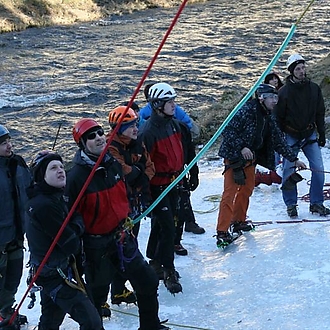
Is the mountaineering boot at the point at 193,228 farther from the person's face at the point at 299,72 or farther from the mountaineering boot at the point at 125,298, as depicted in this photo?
the person's face at the point at 299,72

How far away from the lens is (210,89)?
2144 centimetres

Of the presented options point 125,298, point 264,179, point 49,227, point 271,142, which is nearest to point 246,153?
point 271,142

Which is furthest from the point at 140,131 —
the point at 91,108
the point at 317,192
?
the point at 91,108

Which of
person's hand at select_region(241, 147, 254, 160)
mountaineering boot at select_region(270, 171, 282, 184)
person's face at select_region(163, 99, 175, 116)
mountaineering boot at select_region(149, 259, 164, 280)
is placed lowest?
mountaineering boot at select_region(149, 259, 164, 280)

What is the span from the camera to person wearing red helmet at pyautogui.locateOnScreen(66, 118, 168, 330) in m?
5.03

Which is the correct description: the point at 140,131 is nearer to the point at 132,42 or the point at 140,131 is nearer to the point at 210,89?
the point at 210,89

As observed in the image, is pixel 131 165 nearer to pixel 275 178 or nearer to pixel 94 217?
pixel 94 217

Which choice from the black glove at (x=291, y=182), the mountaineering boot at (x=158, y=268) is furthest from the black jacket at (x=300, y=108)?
the mountaineering boot at (x=158, y=268)

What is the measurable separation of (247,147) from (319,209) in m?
1.44

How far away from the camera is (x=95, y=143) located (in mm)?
5059

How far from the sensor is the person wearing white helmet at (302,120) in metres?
7.64

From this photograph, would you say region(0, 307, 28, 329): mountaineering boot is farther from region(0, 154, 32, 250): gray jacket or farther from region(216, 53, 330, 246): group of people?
region(216, 53, 330, 246): group of people

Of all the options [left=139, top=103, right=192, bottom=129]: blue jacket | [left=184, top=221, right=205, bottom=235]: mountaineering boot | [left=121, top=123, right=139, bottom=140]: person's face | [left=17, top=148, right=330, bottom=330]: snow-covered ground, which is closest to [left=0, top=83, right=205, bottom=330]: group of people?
[left=121, top=123, right=139, bottom=140]: person's face

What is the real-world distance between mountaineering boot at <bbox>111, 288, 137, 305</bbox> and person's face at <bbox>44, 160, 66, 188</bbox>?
1.71 m
